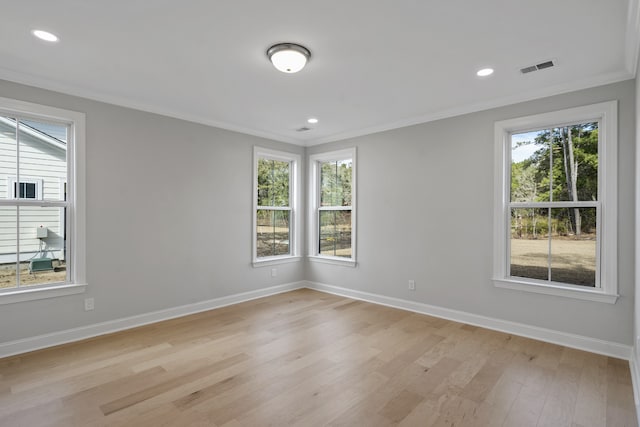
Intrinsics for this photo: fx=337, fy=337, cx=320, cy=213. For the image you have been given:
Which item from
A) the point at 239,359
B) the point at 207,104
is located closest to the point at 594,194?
the point at 239,359

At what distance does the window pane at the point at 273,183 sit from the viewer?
5.31m

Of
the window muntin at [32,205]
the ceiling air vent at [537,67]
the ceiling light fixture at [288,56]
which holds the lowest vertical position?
the window muntin at [32,205]

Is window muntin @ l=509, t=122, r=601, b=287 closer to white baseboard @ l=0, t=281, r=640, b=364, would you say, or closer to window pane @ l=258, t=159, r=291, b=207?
white baseboard @ l=0, t=281, r=640, b=364

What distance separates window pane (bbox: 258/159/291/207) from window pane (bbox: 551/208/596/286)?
3.73 m

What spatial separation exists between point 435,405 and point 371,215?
9.63 feet

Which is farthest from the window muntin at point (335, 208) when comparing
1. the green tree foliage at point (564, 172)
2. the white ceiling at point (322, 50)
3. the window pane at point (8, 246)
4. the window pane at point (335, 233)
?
the window pane at point (8, 246)

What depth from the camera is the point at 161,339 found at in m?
3.46

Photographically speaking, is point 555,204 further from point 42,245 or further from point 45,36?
point 42,245

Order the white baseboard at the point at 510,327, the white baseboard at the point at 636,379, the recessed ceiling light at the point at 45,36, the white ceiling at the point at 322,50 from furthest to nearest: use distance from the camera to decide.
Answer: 1. the white baseboard at the point at 510,327
2. the recessed ceiling light at the point at 45,36
3. the white baseboard at the point at 636,379
4. the white ceiling at the point at 322,50

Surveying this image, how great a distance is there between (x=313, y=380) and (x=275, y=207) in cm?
325

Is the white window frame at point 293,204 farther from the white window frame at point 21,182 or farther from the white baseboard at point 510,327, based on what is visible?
the white window frame at point 21,182

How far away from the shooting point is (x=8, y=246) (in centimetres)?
315

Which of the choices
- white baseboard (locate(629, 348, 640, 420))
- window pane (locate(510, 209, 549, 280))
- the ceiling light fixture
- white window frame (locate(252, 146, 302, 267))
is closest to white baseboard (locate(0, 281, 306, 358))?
white window frame (locate(252, 146, 302, 267))

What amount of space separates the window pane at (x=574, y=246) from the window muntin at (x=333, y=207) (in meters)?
2.56
